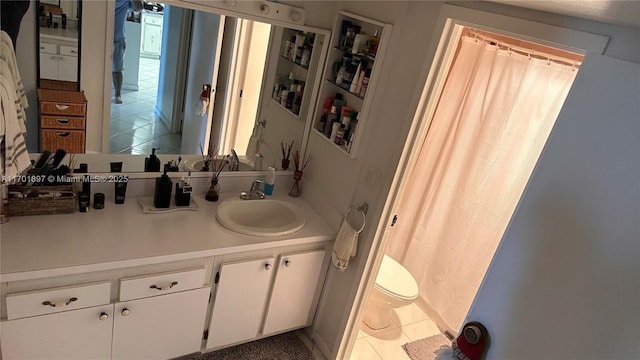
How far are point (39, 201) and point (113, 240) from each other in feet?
1.19

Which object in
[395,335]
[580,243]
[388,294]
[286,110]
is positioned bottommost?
→ [395,335]

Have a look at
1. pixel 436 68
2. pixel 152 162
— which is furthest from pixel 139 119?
pixel 436 68

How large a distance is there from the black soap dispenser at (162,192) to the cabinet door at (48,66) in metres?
0.62

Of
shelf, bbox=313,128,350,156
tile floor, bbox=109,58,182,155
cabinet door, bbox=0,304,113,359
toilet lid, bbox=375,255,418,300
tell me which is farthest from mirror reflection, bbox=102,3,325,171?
toilet lid, bbox=375,255,418,300

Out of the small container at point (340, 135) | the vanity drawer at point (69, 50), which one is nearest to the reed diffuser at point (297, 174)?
the small container at point (340, 135)

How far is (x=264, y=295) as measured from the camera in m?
2.19

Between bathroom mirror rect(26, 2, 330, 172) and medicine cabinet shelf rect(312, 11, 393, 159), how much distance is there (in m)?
0.08

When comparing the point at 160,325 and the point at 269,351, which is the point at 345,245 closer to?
the point at 269,351

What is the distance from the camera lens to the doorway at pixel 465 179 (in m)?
2.45

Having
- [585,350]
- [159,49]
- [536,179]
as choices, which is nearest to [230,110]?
[159,49]

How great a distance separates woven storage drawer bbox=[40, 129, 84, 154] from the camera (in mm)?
1776

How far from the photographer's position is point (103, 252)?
5.43ft

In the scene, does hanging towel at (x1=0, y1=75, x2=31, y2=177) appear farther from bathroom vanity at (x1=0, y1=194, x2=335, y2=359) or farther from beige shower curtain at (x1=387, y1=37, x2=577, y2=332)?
beige shower curtain at (x1=387, y1=37, x2=577, y2=332)

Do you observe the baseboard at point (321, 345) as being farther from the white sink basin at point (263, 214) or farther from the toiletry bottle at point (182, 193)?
the toiletry bottle at point (182, 193)
